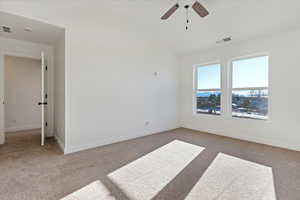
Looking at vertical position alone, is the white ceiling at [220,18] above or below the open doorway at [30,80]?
above

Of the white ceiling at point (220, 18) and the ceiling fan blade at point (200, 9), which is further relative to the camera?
the white ceiling at point (220, 18)

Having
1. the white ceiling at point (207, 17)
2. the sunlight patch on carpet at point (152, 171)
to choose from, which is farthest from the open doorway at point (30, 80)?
the sunlight patch on carpet at point (152, 171)

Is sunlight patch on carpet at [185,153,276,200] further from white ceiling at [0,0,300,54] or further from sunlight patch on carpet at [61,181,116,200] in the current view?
white ceiling at [0,0,300,54]

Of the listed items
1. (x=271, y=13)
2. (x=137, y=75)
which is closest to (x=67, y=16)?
(x=137, y=75)

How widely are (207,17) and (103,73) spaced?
2.70 m

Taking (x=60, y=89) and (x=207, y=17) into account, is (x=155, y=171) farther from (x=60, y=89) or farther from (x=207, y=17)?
(x=207, y=17)

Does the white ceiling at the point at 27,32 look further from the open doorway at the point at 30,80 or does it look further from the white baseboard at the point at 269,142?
the white baseboard at the point at 269,142

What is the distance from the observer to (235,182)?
1.96 m

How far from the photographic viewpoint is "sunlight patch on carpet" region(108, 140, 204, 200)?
5.90ft

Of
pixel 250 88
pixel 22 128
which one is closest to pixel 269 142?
pixel 250 88

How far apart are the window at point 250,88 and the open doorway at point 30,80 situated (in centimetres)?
460

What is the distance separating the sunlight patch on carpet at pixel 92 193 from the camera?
5.41 feet

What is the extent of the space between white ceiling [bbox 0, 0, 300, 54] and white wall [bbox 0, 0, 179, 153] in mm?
27

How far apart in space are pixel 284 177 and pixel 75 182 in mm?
3021
